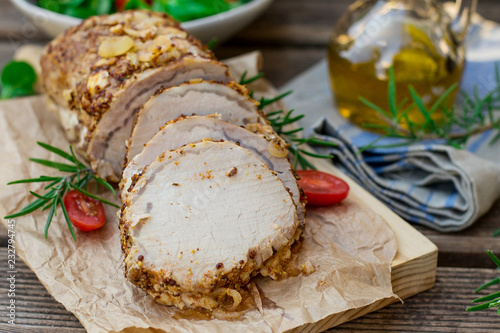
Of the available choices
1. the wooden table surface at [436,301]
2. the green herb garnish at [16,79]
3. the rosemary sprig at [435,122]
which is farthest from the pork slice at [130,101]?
the green herb garnish at [16,79]

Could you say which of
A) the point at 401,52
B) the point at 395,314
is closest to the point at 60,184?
the point at 395,314

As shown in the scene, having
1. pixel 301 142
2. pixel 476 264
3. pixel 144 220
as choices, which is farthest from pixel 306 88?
pixel 144 220

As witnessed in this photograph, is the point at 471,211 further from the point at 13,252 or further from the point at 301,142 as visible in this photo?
the point at 13,252

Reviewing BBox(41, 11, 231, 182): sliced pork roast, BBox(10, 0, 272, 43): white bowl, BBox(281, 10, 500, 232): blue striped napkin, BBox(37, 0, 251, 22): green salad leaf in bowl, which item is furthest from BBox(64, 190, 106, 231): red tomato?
BBox(37, 0, 251, 22): green salad leaf in bowl

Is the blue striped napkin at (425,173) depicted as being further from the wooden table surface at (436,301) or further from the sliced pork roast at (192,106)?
the sliced pork roast at (192,106)

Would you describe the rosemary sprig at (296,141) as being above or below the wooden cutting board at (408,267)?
above

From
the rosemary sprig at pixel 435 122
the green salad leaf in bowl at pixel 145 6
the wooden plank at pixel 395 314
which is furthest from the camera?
the green salad leaf in bowl at pixel 145 6
